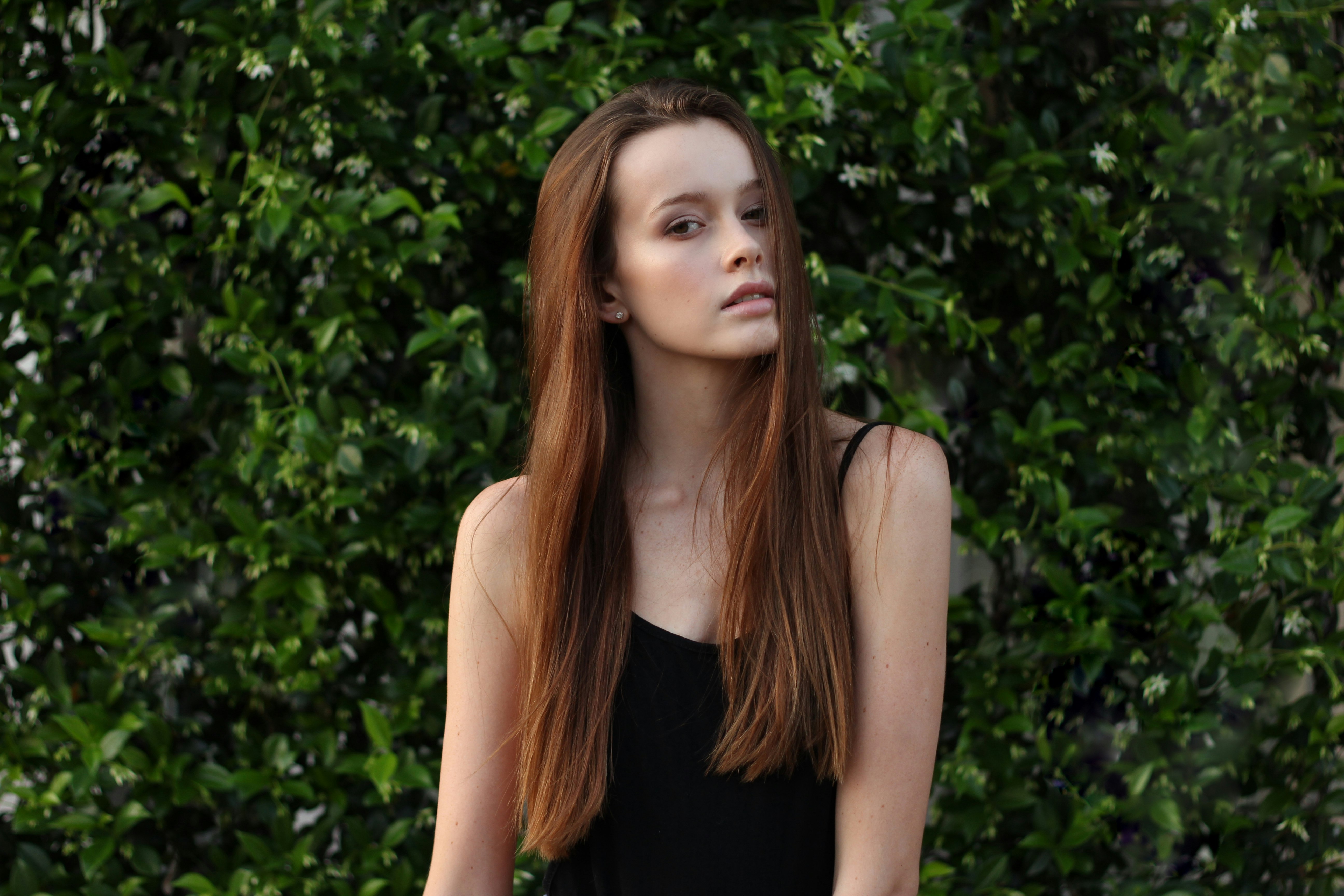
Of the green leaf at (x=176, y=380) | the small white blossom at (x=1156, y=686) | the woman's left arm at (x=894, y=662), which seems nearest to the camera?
the woman's left arm at (x=894, y=662)

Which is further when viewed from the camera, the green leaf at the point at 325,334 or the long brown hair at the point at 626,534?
the green leaf at the point at 325,334

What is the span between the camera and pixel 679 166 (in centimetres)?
133

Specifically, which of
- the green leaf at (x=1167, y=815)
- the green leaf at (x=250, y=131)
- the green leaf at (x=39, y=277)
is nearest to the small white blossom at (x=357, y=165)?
the green leaf at (x=250, y=131)

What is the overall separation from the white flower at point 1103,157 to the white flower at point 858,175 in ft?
1.26

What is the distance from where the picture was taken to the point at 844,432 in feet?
4.74

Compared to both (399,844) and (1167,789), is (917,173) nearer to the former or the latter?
(1167,789)

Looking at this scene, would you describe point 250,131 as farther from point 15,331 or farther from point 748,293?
point 748,293

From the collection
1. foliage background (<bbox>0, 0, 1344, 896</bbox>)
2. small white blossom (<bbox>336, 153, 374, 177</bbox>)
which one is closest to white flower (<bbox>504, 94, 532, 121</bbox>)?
foliage background (<bbox>0, 0, 1344, 896</bbox>)

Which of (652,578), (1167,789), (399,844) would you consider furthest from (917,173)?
(399,844)

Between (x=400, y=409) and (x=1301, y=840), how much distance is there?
1.77 metres

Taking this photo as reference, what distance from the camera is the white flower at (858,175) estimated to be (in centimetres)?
191

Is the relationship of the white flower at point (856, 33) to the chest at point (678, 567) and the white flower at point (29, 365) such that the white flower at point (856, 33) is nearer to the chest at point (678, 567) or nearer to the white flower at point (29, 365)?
the chest at point (678, 567)

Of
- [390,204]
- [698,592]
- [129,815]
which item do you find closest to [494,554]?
[698,592]

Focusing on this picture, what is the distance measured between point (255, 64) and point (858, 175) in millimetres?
1062
